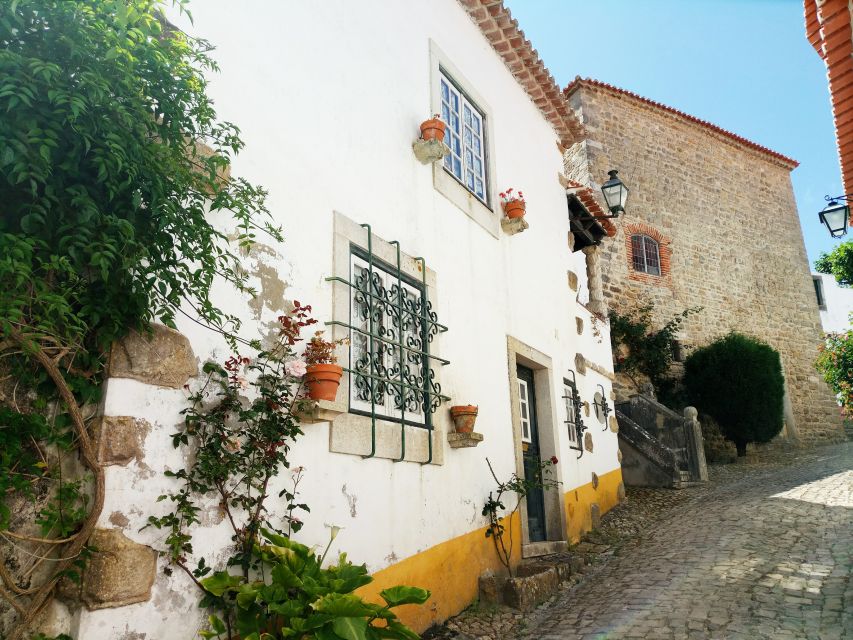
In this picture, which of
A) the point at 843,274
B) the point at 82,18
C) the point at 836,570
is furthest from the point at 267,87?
the point at 843,274

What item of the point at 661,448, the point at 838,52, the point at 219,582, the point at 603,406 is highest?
the point at 838,52

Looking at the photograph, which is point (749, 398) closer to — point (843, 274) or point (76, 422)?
point (843, 274)

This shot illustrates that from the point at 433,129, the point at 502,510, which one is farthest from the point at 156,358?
the point at 502,510

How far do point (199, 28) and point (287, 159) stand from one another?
0.86m

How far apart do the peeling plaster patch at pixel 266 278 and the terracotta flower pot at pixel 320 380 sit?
16.3 inches

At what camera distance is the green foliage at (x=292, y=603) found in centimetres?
293

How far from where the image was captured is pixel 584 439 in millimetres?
8430

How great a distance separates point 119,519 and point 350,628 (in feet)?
Result: 3.52

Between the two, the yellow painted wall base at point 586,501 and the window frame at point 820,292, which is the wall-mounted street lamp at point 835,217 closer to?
the yellow painted wall base at point 586,501

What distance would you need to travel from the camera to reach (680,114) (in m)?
17.2

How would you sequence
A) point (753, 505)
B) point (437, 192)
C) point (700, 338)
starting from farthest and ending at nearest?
1. point (700, 338)
2. point (753, 505)
3. point (437, 192)

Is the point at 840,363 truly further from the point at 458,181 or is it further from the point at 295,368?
the point at 295,368

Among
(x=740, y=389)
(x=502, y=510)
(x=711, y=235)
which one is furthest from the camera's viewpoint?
(x=711, y=235)

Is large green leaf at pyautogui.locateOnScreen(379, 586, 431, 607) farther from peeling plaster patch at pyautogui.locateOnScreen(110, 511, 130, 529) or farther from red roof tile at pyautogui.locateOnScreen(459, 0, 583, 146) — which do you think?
red roof tile at pyautogui.locateOnScreen(459, 0, 583, 146)
